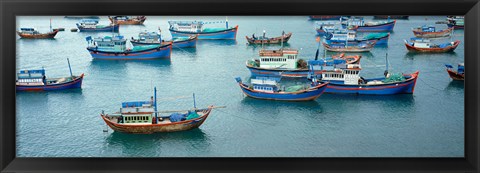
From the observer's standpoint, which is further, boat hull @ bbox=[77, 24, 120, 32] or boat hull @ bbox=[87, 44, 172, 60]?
boat hull @ bbox=[77, 24, 120, 32]

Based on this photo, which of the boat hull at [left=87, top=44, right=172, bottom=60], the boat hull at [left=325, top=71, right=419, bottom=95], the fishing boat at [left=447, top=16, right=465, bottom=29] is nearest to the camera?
the fishing boat at [left=447, top=16, right=465, bottom=29]

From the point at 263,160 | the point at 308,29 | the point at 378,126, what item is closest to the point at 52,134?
the point at 378,126

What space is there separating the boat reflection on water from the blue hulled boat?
2050 mm

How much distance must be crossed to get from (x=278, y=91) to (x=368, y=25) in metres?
3.98

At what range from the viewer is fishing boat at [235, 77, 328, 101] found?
5133 mm

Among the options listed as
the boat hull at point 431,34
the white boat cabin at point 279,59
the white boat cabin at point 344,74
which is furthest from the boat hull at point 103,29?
the boat hull at point 431,34

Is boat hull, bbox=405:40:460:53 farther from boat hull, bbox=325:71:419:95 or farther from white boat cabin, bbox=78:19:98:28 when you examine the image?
white boat cabin, bbox=78:19:98:28

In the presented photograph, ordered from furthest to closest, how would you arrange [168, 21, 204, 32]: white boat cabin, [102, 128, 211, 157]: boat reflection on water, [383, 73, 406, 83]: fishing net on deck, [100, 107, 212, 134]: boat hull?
[168, 21, 204, 32]: white boat cabin
[383, 73, 406, 83]: fishing net on deck
[100, 107, 212, 134]: boat hull
[102, 128, 211, 157]: boat reflection on water

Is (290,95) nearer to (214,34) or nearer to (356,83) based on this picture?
(356,83)

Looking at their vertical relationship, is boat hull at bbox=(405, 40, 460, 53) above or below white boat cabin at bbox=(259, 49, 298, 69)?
above

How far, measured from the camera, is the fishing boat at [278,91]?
16.8ft

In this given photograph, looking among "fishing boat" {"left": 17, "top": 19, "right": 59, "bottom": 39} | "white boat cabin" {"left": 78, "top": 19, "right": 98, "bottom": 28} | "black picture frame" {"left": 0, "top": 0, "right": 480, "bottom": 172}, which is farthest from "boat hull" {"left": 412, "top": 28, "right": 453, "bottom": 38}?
"black picture frame" {"left": 0, "top": 0, "right": 480, "bottom": 172}
